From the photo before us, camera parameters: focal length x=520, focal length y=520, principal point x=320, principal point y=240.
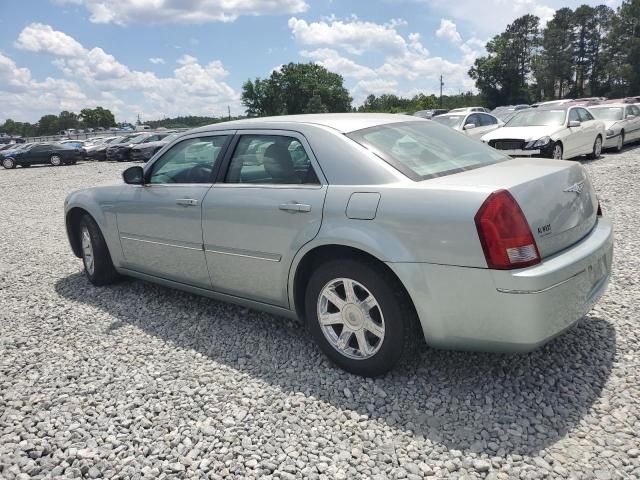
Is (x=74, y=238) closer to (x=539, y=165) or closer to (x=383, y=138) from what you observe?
(x=383, y=138)

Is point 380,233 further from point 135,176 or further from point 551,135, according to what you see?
point 551,135

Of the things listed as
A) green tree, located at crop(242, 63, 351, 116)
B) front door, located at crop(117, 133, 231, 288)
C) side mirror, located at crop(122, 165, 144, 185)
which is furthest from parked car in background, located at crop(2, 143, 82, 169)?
green tree, located at crop(242, 63, 351, 116)

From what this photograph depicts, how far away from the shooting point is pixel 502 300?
2555 millimetres

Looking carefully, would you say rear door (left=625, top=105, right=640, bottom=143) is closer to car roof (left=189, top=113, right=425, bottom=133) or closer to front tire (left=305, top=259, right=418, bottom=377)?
car roof (left=189, top=113, right=425, bottom=133)

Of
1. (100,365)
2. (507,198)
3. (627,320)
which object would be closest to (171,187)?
(100,365)

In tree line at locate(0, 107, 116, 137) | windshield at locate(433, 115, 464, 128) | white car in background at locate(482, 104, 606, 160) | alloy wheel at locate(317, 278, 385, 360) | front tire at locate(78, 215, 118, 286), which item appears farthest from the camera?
tree line at locate(0, 107, 116, 137)

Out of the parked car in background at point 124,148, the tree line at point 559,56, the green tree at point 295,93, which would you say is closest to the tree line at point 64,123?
the green tree at point 295,93

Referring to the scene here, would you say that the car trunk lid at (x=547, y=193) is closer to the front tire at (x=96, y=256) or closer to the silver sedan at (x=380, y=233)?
the silver sedan at (x=380, y=233)

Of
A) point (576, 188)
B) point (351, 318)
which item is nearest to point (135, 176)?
point (351, 318)

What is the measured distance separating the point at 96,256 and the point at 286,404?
9.92ft

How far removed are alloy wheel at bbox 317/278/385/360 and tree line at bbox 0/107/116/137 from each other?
401 ft

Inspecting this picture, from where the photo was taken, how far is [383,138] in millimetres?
3324

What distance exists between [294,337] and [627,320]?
237 centimetres

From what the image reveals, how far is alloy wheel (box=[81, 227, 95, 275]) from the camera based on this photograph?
5188 millimetres
